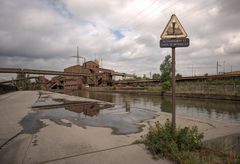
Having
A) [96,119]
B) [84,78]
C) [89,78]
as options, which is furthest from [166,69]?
[84,78]

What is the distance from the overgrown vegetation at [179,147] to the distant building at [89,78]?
6746 cm

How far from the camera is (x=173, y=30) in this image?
462 centimetres

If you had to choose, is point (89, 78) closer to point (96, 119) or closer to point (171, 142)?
point (96, 119)

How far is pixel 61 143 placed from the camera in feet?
16.7

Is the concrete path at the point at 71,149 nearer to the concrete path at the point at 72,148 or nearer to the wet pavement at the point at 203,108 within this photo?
the concrete path at the point at 72,148

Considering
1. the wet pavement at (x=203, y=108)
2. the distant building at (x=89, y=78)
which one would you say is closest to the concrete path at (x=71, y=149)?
the wet pavement at (x=203, y=108)

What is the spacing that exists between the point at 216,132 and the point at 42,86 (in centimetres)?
10007

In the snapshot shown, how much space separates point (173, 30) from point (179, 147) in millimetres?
2916

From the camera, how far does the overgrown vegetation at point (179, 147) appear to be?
352cm

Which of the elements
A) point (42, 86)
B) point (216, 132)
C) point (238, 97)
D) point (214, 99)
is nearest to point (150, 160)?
point (216, 132)

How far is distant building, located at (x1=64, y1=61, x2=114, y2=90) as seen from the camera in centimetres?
7288

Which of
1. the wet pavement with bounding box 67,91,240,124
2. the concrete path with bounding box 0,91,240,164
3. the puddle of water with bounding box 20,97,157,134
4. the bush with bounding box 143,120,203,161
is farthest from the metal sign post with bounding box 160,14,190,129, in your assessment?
the wet pavement with bounding box 67,91,240,124

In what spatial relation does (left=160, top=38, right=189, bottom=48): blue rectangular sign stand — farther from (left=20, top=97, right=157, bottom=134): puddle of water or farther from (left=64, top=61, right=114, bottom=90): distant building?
(left=64, top=61, right=114, bottom=90): distant building

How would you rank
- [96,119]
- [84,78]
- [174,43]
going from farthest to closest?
1. [84,78]
2. [96,119]
3. [174,43]
